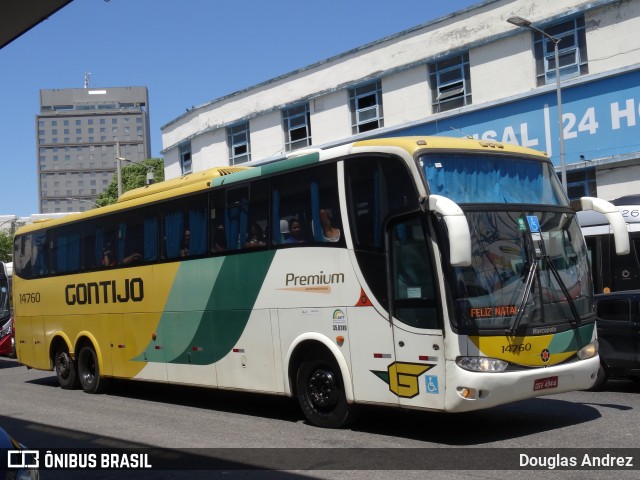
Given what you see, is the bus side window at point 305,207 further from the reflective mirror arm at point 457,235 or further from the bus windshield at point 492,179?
the reflective mirror arm at point 457,235

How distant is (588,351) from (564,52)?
2039 centimetres

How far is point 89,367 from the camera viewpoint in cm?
1630

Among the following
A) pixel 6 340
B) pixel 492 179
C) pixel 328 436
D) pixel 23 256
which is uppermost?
pixel 492 179

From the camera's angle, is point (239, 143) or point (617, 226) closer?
point (617, 226)

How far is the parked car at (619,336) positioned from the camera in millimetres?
12375

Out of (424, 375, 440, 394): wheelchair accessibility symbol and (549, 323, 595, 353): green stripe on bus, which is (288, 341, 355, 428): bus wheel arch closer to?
(424, 375, 440, 394): wheelchair accessibility symbol

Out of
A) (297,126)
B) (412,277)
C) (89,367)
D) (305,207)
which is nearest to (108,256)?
(89,367)

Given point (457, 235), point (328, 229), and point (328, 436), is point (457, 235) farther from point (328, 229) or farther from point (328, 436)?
point (328, 436)

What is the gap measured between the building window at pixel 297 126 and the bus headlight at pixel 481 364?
28.3m

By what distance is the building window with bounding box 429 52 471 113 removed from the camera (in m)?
30.6

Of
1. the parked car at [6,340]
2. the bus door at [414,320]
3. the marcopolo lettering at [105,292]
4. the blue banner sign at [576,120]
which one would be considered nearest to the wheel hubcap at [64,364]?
the marcopolo lettering at [105,292]

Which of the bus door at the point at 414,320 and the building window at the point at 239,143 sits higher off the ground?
the building window at the point at 239,143

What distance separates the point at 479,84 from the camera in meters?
30.0

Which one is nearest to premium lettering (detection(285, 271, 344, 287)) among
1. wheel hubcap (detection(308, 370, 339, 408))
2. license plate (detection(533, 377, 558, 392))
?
wheel hubcap (detection(308, 370, 339, 408))
